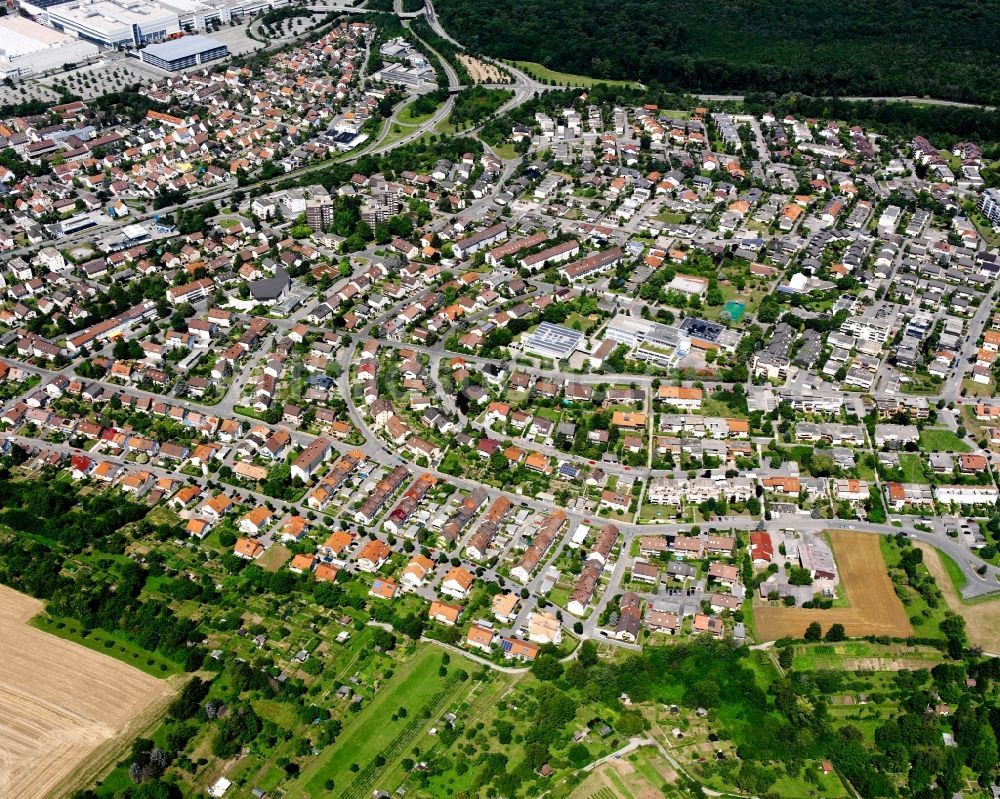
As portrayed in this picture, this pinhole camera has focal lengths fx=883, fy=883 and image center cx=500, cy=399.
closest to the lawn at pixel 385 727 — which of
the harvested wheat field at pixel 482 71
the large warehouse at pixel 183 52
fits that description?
the harvested wheat field at pixel 482 71

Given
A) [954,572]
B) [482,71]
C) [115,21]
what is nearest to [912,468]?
[954,572]

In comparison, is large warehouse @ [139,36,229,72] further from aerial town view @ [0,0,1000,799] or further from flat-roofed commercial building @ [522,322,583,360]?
flat-roofed commercial building @ [522,322,583,360]

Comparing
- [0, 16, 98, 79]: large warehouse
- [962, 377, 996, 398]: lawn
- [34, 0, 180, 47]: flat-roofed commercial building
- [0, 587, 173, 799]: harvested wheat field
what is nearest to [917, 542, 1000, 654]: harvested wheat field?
[962, 377, 996, 398]: lawn

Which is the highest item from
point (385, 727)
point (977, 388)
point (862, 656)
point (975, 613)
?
point (977, 388)

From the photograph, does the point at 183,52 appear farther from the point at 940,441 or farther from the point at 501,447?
the point at 940,441

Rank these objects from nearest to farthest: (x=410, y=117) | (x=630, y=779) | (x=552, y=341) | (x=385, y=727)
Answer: (x=630, y=779)
(x=385, y=727)
(x=552, y=341)
(x=410, y=117)

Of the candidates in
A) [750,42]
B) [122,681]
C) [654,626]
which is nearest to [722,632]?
[654,626]

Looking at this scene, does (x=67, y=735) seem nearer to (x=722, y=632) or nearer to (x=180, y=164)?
(x=722, y=632)
